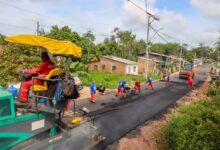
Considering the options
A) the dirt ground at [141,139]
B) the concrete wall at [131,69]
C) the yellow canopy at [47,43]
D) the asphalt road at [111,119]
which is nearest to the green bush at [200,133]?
the dirt ground at [141,139]

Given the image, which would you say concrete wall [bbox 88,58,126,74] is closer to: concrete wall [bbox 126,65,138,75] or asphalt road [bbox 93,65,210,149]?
→ concrete wall [bbox 126,65,138,75]

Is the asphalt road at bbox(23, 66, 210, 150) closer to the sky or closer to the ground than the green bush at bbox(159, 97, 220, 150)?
closer to the ground

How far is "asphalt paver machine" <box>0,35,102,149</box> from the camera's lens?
557 centimetres

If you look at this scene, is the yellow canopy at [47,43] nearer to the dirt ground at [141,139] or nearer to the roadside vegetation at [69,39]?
the dirt ground at [141,139]

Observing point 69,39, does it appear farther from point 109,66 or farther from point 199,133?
point 199,133

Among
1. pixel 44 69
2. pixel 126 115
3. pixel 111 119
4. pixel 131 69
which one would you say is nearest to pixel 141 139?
pixel 111 119

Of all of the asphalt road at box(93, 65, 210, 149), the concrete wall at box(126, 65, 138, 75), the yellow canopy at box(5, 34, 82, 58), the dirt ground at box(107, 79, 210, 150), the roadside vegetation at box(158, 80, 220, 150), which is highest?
the yellow canopy at box(5, 34, 82, 58)

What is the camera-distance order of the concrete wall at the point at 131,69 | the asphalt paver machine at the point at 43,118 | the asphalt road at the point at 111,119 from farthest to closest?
the concrete wall at the point at 131,69
the asphalt road at the point at 111,119
the asphalt paver machine at the point at 43,118

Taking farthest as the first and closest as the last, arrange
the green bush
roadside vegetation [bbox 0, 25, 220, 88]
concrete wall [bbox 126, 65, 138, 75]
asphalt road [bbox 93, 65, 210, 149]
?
concrete wall [bbox 126, 65, 138, 75], roadside vegetation [bbox 0, 25, 220, 88], asphalt road [bbox 93, 65, 210, 149], the green bush

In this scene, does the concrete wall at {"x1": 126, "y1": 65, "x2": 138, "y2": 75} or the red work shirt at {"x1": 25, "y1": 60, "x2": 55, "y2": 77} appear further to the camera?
the concrete wall at {"x1": 126, "y1": 65, "x2": 138, "y2": 75}

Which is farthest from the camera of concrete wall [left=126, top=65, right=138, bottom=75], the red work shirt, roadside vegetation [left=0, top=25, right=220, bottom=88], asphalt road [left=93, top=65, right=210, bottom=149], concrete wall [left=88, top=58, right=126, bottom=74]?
concrete wall [left=126, top=65, right=138, bottom=75]

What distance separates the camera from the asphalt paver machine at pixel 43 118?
5.57m

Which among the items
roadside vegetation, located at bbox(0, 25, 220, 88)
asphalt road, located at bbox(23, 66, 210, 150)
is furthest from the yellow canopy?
roadside vegetation, located at bbox(0, 25, 220, 88)

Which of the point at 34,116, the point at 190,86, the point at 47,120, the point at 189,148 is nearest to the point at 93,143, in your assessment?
the point at 47,120
